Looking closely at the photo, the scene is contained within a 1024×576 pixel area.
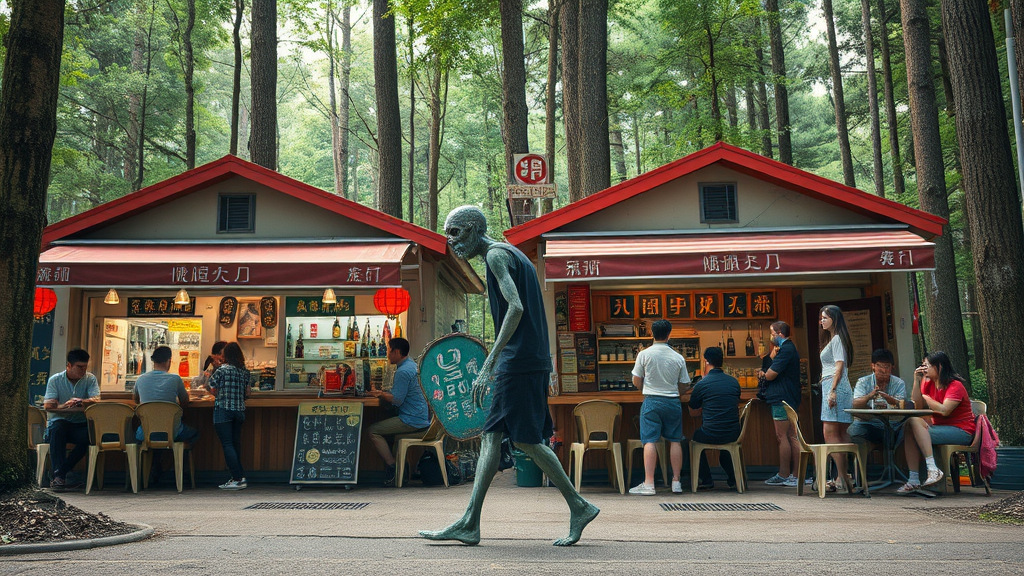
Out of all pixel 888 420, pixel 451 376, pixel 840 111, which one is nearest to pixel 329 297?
pixel 451 376

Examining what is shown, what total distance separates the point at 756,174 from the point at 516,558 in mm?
7837

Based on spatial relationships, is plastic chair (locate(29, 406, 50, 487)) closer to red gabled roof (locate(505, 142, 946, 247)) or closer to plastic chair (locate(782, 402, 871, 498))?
red gabled roof (locate(505, 142, 946, 247))

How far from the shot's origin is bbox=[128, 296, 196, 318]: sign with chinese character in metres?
12.3

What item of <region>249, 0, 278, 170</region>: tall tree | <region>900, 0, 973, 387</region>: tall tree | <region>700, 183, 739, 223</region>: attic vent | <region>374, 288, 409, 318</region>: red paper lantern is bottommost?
<region>374, 288, 409, 318</region>: red paper lantern

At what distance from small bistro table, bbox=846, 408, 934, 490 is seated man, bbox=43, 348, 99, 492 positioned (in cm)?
862

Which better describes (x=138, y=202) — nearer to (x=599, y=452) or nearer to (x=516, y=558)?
(x=599, y=452)

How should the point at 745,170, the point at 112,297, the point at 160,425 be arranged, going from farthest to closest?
the point at 112,297 → the point at 745,170 → the point at 160,425

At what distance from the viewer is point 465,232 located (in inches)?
215

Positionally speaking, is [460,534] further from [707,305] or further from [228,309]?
[228,309]

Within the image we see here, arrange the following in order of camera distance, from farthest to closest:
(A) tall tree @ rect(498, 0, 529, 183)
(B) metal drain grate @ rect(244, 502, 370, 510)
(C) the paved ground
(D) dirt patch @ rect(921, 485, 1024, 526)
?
(A) tall tree @ rect(498, 0, 529, 183) < (B) metal drain grate @ rect(244, 502, 370, 510) < (D) dirt patch @ rect(921, 485, 1024, 526) < (C) the paved ground

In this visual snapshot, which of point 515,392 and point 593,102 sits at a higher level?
point 593,102

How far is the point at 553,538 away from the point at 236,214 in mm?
7954

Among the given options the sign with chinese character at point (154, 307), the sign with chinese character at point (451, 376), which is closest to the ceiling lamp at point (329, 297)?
the sign with chinese character at point (154, 307)

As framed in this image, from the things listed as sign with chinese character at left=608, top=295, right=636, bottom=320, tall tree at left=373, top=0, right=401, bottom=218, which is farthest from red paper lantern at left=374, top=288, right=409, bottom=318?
tall tree at left=373, top=0, right=401, bottom=218
